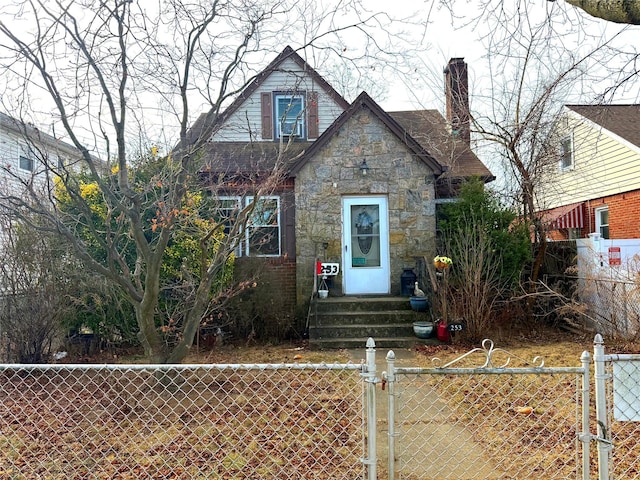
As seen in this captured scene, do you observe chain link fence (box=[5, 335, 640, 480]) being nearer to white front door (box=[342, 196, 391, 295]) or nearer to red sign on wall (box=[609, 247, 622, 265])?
red sign on wall (box=[609, 247, 622, 265])

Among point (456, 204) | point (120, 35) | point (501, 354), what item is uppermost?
point (120, 35)

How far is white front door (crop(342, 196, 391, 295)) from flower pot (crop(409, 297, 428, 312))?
4.25ft

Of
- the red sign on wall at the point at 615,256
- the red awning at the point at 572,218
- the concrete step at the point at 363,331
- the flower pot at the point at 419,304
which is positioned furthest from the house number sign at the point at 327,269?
the red awning at the point at 572,218

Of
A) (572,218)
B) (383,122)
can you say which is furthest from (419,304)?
(572,218)

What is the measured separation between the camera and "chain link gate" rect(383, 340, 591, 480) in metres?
2.91

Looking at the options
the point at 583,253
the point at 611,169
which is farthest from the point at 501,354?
the point at 611,169

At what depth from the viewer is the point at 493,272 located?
8.72m

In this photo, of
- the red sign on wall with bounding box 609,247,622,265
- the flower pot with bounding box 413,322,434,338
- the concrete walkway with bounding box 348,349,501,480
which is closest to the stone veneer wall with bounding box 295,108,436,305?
the flower pot with bounding box 413,322,434,338

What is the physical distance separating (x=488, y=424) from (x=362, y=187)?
641 centimetres

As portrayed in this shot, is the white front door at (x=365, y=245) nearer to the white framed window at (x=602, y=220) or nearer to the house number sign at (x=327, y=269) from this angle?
the house number sign at (x=327, y=269)

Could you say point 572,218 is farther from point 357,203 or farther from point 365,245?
point 357,203

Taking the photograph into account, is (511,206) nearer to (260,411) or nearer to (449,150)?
(449,150)

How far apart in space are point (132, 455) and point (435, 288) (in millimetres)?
6086

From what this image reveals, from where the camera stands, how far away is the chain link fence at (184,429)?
360cm
